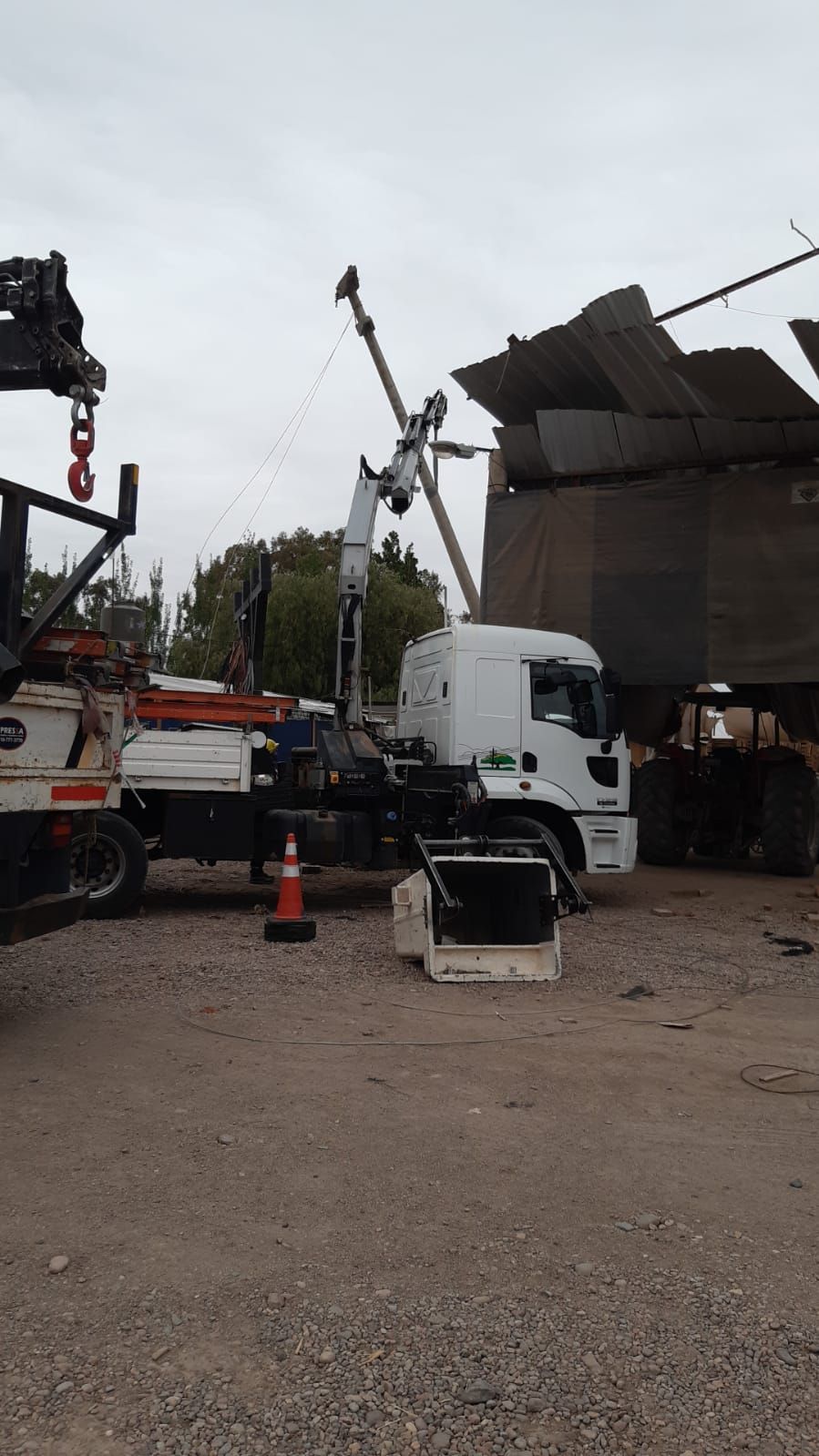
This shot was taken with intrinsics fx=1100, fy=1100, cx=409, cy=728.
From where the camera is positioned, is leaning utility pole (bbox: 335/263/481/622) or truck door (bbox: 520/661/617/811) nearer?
truck door (bbox: 520/661/617/811)

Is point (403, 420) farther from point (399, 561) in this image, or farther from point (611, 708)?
point (399, 561)

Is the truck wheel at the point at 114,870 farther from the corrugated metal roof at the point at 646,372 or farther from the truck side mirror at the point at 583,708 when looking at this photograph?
the corrugated metal roof at the point at 646,372

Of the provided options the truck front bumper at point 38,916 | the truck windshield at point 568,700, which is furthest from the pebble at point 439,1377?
the truck windshield at point 568,700

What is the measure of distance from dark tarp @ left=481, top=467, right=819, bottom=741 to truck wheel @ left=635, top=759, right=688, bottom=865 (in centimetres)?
99

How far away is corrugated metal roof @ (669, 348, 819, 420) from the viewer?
40.7 feet

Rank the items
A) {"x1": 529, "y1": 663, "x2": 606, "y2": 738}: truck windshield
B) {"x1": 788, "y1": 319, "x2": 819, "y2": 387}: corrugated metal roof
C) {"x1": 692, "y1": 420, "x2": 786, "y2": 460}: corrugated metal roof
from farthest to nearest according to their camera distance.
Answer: {"x1": 692, "y1": 420, "x2": 786, "y2": 460}: corrugated metal roof, {"x1": 788, "y1": 319, "x2": 819, "y2": 387}: corrugated metal roof, {"x1": 529, "y1": 663, "x2": 606, "y2": 738}: truck windshield

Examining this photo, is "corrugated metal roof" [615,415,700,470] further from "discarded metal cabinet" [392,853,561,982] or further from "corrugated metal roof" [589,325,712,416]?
"discarded metal cabinet" [392,853,561,982]

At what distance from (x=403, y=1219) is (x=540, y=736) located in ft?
24.9

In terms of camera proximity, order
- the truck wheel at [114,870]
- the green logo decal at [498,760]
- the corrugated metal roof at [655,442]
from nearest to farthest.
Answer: the truck wheel at [114,870] → the green logo decal at [498,760] → the corrugated metal roof at [655,442]

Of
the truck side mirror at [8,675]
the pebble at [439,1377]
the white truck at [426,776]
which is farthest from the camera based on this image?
the white truck at [426,776]

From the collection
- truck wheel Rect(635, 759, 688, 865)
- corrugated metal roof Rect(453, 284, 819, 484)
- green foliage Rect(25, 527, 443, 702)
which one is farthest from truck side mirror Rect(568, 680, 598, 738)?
green foliage Rect(25, 527, 443, 702)

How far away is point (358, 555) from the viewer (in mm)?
12594

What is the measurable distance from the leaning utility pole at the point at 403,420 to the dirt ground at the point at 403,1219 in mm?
10980

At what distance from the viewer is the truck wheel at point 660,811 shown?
15.8m
